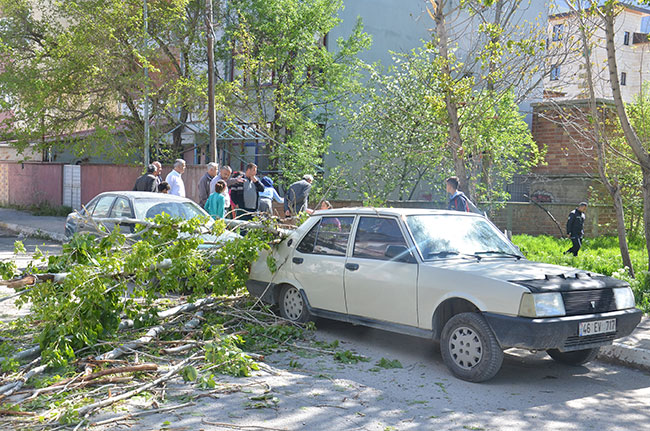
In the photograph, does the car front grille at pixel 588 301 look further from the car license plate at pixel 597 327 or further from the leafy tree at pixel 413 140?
the leafy tree at pixel 413 140

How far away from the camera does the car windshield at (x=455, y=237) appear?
7.10 m

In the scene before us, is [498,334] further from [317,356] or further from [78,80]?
[78,80]

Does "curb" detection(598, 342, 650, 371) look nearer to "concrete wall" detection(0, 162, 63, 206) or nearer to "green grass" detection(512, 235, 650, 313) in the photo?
"green grass" detection(512, 235, 650, 313)

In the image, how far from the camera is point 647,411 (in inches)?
225

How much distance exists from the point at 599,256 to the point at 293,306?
9.14m

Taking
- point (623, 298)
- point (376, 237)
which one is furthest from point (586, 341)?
point (376, 237)

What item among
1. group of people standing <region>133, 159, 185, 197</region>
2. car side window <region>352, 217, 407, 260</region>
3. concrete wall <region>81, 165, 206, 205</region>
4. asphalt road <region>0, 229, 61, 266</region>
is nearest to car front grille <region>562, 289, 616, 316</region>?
car side window <region>352, 217, 407, 260</region>

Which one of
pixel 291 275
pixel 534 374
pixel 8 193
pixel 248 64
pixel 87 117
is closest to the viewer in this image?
pixel 534 374

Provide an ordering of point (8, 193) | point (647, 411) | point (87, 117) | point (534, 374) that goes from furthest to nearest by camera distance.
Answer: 1. point (8, 193)
2. point (87, 117)
3. point (534, 374)
4. point (647, 411)

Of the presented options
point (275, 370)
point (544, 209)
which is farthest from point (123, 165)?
point (275, 370)

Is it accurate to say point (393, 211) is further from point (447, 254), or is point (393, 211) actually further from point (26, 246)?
point (26, 246)

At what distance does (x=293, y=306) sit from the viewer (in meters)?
8.23

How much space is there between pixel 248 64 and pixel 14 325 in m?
15.9

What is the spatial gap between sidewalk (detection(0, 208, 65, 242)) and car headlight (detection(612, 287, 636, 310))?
614 inches
